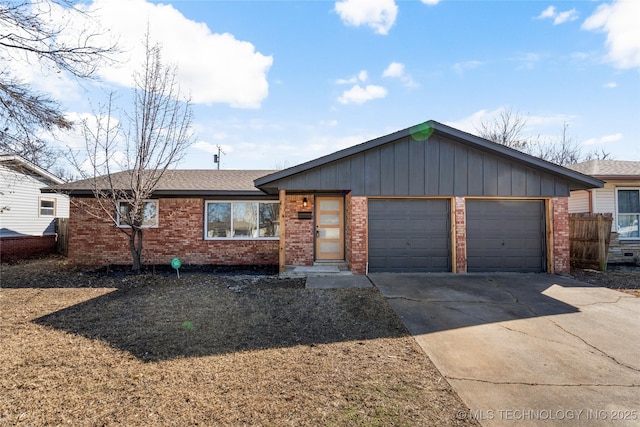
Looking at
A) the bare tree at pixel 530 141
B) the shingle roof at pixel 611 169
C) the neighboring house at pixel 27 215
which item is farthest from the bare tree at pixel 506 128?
the neighboring house at pixel 27 215

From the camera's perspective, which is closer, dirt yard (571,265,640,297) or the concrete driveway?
the concrete driveway

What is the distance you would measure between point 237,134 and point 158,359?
11867 mm

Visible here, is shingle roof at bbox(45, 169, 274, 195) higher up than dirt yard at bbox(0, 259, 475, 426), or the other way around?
shingle roof at bbox(45, 169, 274, 195)

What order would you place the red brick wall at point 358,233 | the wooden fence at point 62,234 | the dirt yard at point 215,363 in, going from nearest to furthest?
the dirt yard at point 215,363 < the red brick wall at point 358,233 < the wooden fence at point 62,234

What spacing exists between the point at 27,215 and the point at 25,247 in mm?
1348

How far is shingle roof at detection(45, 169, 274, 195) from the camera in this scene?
32.0 feet

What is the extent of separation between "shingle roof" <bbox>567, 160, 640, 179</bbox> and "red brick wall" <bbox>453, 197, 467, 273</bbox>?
5815 millimetres

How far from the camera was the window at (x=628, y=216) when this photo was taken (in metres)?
10.6

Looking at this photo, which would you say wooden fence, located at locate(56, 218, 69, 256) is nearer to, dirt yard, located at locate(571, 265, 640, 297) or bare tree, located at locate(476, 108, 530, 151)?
dirt yard, located at locate(571, 265, 640, 297)

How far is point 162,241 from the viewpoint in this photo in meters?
10.4

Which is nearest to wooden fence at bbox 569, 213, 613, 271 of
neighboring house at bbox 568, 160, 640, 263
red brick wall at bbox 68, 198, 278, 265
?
neighboring house at bbox 568, 160, 640, 263

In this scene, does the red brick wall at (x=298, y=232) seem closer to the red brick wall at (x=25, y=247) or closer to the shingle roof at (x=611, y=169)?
the shingle roof at (x=611, y=169)

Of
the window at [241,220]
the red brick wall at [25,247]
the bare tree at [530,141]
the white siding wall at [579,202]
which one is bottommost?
the red brick wall at [25,247]

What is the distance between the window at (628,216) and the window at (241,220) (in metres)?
12.1
